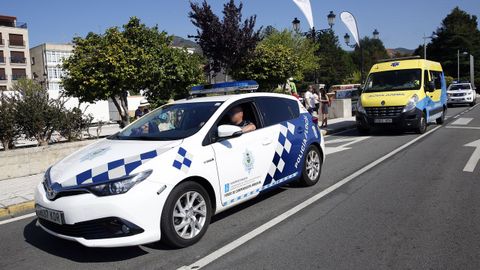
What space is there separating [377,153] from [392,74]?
16.2 ft

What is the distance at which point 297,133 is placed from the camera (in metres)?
6.45

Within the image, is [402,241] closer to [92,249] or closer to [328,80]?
[92,249]

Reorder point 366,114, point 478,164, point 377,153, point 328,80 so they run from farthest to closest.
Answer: point 328,80 → point 366,114 → point 377,153 → point 478,164

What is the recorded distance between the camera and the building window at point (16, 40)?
76.2 metres

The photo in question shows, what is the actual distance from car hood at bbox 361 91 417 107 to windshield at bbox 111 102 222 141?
8.94 metres

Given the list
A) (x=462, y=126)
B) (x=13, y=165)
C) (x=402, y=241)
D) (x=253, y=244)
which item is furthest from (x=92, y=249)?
(x=462, y=126)

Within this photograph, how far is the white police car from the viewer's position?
3945mm

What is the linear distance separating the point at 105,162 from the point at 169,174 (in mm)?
676

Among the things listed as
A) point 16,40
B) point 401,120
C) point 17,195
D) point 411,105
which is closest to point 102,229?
point 17,195

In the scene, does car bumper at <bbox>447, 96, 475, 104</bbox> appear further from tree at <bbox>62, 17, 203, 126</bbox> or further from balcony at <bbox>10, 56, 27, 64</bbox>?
balcony at <bbox>10, 56, 27, 64</bbox>

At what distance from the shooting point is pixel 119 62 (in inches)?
469

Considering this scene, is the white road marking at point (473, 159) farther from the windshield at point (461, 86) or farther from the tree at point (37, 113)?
the windshield at point (461, 86)

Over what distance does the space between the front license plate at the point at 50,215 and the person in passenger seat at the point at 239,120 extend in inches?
91.0

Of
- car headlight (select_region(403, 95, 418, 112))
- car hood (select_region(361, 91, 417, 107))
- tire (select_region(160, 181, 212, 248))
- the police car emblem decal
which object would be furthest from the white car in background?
tire (select_region(160, 181, 212, 248))
